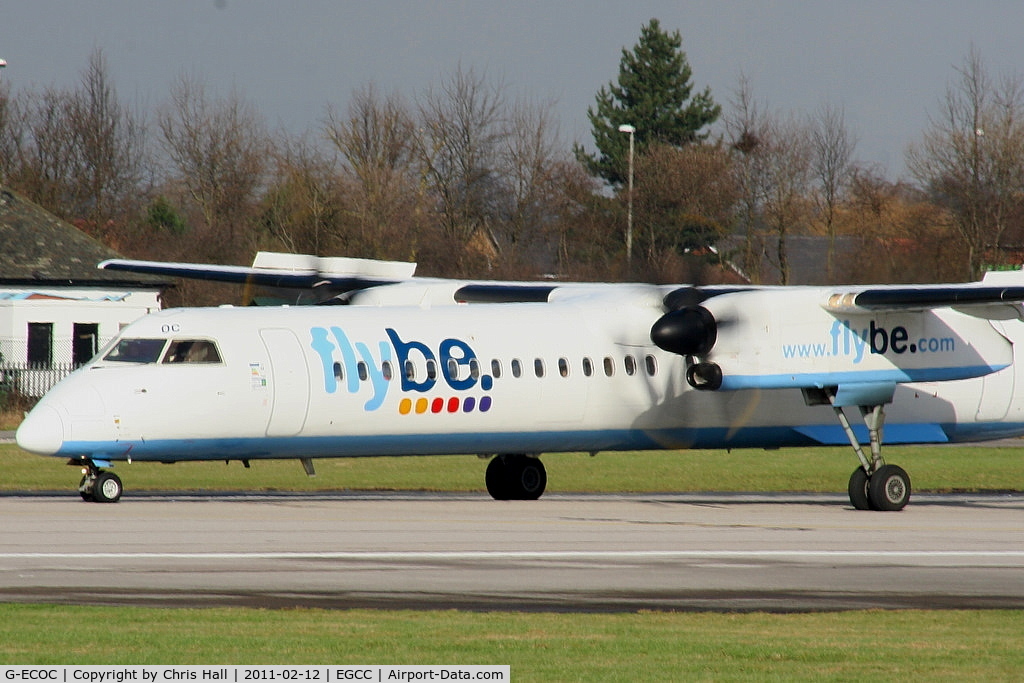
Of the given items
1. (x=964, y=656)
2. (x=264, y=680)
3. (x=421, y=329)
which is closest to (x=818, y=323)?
(x=421, y=329)

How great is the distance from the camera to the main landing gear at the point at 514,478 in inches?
997

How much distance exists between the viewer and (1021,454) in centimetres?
3812

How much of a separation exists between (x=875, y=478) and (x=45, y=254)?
34.6m

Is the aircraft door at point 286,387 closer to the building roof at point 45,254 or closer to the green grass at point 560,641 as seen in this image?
the green grass at point 560,641

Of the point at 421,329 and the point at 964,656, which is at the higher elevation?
the point at 421,329

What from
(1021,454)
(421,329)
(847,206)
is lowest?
(1021,454)

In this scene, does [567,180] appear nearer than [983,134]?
No

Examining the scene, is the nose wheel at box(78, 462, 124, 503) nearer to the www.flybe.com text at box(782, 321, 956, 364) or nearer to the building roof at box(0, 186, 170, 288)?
the www.flybe.com text at box(782, 321, 956, 364)

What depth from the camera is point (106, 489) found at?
2150 centimetres

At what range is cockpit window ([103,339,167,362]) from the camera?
68.5 ft

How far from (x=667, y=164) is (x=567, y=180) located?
422 centimetres

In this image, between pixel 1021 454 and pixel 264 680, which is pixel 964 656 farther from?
pixel 1021 454

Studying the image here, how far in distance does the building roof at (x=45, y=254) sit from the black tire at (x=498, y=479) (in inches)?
1063

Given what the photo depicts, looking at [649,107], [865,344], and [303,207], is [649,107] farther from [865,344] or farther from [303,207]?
[865,344]
